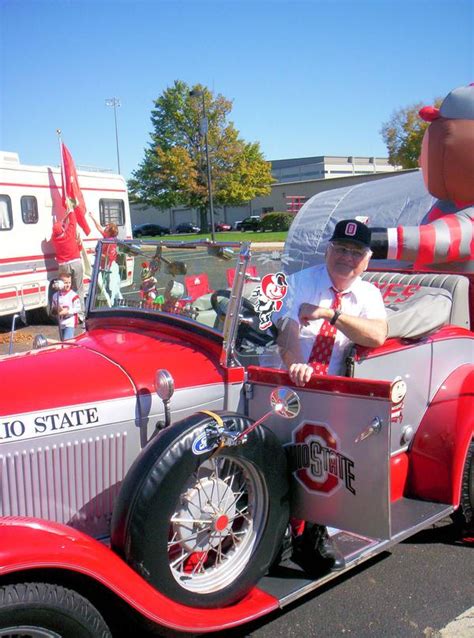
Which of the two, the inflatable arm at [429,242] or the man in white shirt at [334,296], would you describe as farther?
the inflatable arm at [429,242]

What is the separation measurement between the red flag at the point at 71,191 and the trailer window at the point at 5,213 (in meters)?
1.04

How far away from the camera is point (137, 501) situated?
2328 millimetres

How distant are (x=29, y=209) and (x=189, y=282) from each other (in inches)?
348

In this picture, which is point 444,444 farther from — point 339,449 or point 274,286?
point 274,286

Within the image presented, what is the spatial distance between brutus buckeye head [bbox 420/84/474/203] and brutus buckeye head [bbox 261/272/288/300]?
2474mm

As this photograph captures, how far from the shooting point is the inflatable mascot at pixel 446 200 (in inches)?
156

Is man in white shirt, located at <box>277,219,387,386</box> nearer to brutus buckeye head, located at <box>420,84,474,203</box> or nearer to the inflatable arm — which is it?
the inflatable arm

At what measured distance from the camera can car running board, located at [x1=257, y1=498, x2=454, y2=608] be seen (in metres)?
2.64

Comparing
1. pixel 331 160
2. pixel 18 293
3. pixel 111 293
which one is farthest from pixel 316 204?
pixel 331 160

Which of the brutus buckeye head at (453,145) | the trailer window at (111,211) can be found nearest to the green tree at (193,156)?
the trailer window at (111,211)

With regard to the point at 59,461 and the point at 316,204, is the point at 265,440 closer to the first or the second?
the point at 59,461

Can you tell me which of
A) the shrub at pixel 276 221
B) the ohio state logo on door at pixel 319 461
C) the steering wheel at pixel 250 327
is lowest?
the ohio state logo on door at pixel 319 461

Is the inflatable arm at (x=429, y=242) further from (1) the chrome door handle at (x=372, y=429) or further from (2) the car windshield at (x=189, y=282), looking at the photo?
(1) the chrome door handle at (x=372, y=429)

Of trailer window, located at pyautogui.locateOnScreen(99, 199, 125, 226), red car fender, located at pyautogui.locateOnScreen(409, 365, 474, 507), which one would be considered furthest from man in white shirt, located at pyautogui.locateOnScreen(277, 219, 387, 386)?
trailer window, located at pyautogui.locateOnScreen(99, 199, 125, 226)
